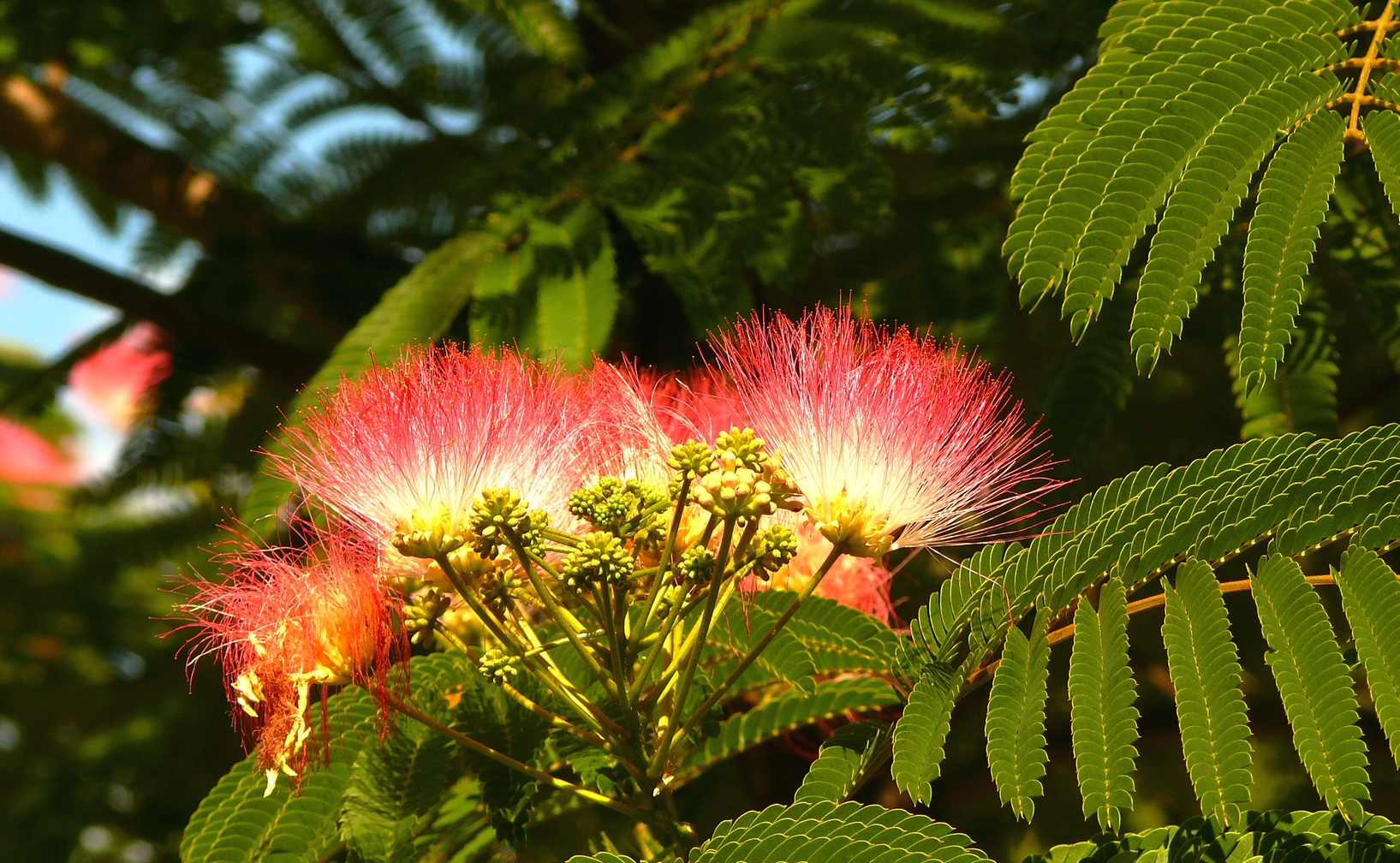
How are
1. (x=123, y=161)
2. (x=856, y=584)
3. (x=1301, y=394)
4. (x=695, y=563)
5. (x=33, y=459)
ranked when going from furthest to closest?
(x=33, y=459)
(x=123, y=161)
(x=856, y=584)
(x=1301, y=394)
(x=695, y=563)

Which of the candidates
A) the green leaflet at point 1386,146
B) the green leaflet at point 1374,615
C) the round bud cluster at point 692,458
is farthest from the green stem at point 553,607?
the green leaflet at point 1386,146

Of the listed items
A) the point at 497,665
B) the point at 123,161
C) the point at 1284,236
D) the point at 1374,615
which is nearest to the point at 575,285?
the point at 497,665

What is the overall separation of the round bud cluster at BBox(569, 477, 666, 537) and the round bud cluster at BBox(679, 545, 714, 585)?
92 mm

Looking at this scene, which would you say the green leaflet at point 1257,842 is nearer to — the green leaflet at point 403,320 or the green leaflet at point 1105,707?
the green leaflet at point 1105,707

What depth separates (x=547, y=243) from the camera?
2463 millimetres

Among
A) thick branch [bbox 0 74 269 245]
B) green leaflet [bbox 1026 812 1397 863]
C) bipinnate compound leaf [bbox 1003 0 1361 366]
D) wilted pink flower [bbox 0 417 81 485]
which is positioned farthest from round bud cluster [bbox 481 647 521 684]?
wilted pink flower [bbox 0 417 81 485]

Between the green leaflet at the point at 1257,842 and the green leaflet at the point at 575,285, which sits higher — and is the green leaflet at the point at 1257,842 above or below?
below

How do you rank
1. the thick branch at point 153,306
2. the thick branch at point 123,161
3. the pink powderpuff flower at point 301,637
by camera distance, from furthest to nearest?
the thick branch at point 123,161, the thick branch at point 153,306, the pink powderpuff flower at point 301,637

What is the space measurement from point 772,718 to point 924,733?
0.48 meters

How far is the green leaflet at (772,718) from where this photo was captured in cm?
184

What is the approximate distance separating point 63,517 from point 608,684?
17.3 ft

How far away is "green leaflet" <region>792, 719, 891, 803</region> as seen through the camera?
1.49 meters

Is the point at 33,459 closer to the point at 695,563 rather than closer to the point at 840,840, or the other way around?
the point at 695,563

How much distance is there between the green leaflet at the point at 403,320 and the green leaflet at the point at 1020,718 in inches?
49.2
